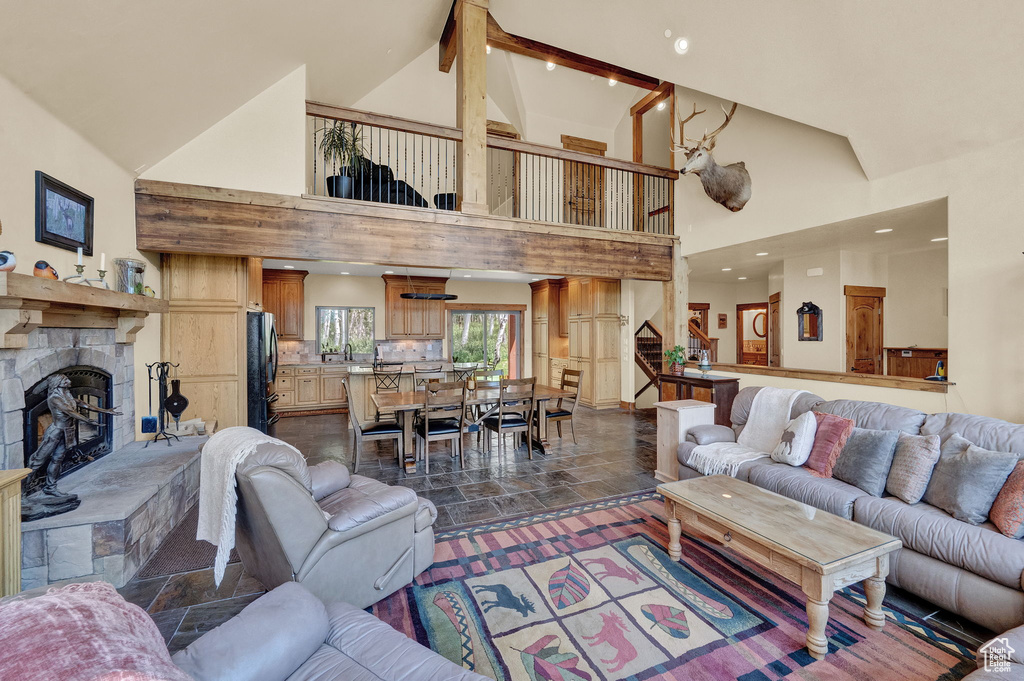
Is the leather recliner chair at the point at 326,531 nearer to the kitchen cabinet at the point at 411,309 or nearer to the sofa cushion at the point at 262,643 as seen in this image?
the sofa cushion at the point at 262,643

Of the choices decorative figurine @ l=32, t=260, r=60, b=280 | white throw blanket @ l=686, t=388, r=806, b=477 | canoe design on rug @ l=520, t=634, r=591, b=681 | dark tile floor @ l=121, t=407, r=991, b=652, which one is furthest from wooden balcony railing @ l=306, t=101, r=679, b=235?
canoe design on rug @ l=520, t=634, r=591, b=681

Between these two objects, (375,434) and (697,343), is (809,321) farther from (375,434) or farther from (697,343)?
(375,434)

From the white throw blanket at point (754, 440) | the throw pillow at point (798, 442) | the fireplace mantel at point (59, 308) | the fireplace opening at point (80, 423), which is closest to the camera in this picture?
the fireplace mantel at point (59, 308)

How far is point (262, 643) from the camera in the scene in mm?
1228

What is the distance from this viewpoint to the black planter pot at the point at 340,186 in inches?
171

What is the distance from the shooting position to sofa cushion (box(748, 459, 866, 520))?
8.45 ft

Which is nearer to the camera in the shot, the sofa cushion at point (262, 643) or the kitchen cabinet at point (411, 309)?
the sofa cushion at point (262, 643)

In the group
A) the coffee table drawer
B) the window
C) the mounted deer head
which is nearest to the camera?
the coffee table drawer

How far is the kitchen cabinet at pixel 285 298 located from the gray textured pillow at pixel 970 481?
8298mm

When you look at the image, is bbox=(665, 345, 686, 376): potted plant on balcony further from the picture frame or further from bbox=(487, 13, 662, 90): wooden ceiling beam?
the picture frame

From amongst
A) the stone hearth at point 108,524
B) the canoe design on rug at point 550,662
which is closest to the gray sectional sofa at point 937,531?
the canoe design on rug at point 550,662

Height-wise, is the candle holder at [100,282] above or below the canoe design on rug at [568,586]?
above

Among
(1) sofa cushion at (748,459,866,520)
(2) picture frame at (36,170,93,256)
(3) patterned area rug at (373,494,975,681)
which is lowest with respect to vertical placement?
(3) patterned area rug at (373,494,975,681)

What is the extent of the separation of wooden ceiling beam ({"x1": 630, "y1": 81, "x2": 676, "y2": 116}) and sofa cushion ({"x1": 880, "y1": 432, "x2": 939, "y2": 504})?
5505mm
